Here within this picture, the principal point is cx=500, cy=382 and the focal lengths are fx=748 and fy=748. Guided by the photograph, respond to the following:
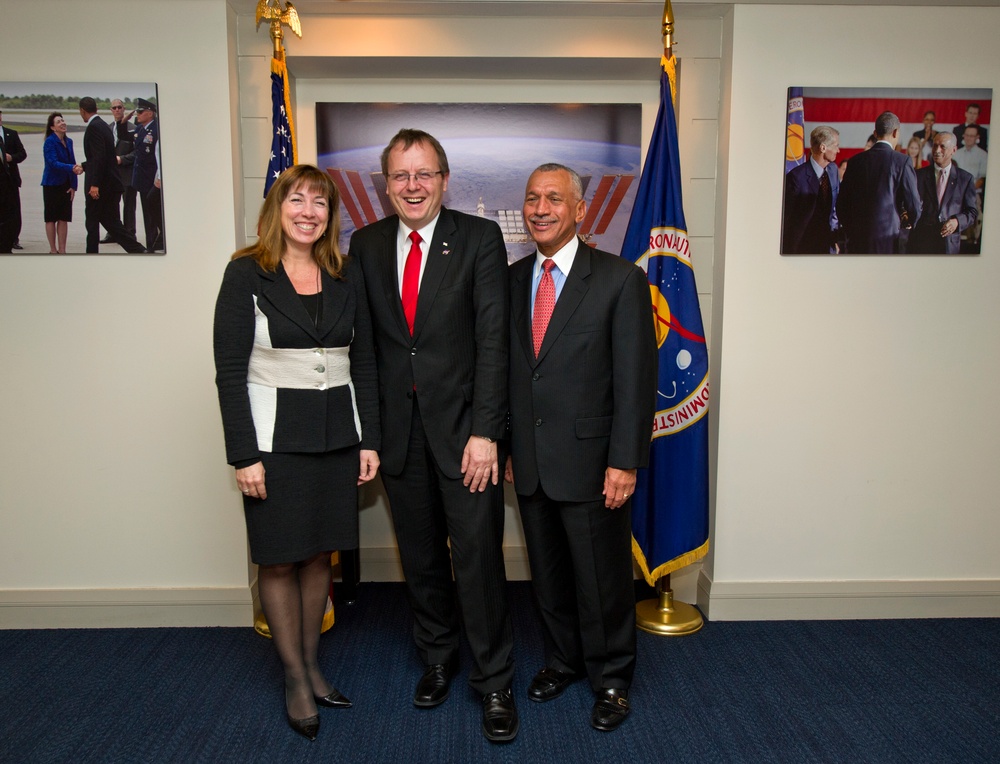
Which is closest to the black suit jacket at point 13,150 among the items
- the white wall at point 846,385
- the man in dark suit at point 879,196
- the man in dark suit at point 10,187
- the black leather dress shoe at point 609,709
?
the man in dark suit at point 10,187

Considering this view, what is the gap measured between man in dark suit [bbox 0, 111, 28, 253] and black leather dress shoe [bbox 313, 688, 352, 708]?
2166mm

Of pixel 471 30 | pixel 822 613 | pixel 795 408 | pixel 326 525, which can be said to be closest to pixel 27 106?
pixel 471 30

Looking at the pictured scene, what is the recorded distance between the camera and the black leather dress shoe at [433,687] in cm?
251

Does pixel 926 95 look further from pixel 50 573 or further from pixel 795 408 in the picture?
pixel 50 573

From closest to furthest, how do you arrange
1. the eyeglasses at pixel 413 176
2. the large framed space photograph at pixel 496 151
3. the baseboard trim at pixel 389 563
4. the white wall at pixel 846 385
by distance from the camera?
the eyeglasses at pixel 413 176, the white wall at pixel 846 385, the large framed space photograph at pixel 496 151, the baseboard trim at pixel 389 563

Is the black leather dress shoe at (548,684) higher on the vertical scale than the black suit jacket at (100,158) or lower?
lower

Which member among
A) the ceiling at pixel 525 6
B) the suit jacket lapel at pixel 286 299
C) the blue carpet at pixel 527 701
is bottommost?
the blue carpet at pixel 527 701

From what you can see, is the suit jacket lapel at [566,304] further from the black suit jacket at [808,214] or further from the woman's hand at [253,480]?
the black suit jacket at [808,214]

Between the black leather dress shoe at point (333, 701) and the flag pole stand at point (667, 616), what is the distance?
121 centimetres

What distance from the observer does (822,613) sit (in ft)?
10.7

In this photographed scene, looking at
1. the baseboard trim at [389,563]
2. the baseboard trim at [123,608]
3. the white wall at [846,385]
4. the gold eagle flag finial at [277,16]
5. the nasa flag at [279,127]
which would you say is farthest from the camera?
the baseboard trim at [389,563]

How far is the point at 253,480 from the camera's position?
7.30 feet

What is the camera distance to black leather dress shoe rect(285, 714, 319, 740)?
234 centimetres

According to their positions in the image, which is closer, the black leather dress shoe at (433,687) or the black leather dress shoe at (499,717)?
the black leather dress shoe at (499,717)
